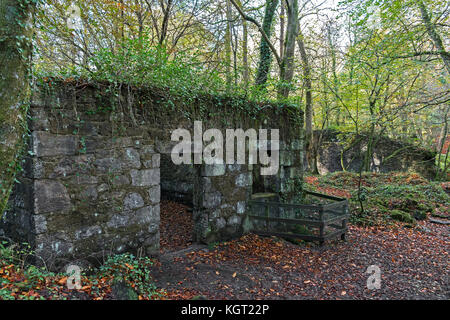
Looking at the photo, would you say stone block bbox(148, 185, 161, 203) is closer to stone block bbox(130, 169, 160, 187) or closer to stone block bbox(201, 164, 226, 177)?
stone block bbox(130, 169, 160, 187)

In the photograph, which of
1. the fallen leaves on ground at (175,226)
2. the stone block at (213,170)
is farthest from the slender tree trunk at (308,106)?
the fallen leaves on ground at (175,226)

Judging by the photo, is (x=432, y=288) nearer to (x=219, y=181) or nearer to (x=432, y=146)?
(x=219, y=181)

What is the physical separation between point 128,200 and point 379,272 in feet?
12.6

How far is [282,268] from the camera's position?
13.7 ft

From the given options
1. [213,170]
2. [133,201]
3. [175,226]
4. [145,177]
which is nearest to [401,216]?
[213,170]

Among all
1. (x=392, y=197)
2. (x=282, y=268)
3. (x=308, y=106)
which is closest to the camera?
(x=282, y=268)

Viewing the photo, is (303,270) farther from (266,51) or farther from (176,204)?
(266,51)

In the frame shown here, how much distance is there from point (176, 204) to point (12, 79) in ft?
16.8

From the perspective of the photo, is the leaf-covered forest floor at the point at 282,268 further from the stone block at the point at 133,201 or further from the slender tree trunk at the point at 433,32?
the slender tree trunk at the point at 433,32

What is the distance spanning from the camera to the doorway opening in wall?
5.45 metres

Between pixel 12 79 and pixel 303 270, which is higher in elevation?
pixel 12 79

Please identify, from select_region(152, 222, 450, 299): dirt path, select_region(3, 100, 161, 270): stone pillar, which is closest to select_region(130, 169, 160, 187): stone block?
select_region(3, 100, 161, 270): stone pillar
